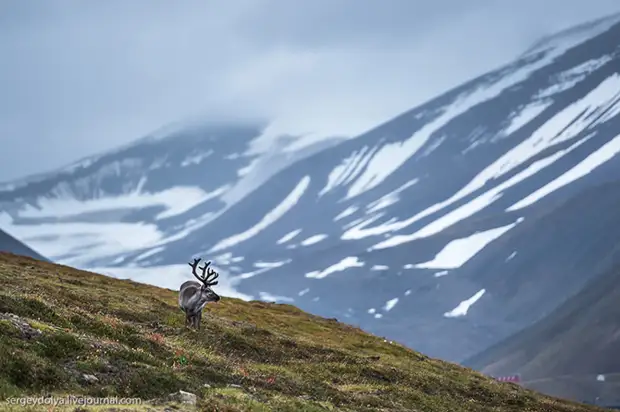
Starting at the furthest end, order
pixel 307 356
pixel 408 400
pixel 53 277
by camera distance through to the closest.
A: pixel 53 277 → pixel 307 356 → pixel 408 400

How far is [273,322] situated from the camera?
79.7 meters

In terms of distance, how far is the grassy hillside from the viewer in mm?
26531

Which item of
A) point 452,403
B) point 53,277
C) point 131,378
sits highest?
point 53,277

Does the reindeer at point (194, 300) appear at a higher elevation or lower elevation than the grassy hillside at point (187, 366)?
higher

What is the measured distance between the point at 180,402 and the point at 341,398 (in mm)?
11959

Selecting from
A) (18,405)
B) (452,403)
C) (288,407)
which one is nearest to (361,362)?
(452,403)

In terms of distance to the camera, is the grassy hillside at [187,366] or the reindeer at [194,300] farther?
the reindeer at [194,300]

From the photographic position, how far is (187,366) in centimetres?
3294

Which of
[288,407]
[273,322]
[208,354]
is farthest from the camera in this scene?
[273,322]

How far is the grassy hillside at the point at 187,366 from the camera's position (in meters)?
26.5

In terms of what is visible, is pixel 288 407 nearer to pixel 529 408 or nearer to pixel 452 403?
pixel 452 403

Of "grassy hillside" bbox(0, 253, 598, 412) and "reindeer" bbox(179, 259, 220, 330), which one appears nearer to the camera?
"grassy hillside" bbox(0, 253, 598, 412)

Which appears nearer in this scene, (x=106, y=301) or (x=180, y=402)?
(x=180, y=402)

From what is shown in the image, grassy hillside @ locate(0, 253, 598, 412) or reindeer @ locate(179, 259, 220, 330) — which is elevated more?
reindeer @ locate(179, 259, 220, 330)
